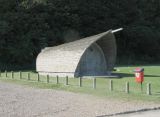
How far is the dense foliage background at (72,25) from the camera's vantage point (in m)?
55.0

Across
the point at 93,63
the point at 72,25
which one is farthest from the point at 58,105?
the point at 72,25

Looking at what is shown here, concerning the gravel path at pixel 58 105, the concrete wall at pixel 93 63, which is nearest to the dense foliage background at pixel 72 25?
the concrete wall at pixel 93 63

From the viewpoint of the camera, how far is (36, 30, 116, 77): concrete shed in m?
32.9

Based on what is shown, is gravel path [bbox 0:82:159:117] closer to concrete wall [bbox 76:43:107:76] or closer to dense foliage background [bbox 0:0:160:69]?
concrete wall [bbox 76:43:107:76]

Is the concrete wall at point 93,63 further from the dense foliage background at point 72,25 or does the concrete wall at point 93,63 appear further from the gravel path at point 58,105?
the dense foliage background at point 72,25

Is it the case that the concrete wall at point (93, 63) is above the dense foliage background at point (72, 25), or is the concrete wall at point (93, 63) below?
below

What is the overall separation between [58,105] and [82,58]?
57.0 ft

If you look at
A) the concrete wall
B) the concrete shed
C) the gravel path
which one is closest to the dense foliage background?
the concrete shed

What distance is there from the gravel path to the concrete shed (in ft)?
37.4

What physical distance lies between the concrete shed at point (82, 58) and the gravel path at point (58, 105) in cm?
1139

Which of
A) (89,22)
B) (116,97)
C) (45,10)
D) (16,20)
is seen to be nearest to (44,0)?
(45,10)

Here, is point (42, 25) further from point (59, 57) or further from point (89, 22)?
point (59, 57)

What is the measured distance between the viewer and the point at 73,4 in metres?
66.0

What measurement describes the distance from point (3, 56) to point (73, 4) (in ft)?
56.1
